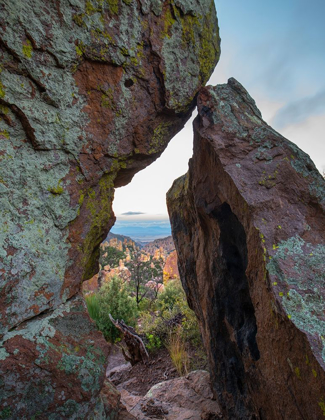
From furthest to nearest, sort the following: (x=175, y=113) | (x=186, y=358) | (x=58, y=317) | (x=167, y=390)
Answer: (x=186, y=358)
(x=167, y=390)
(x=175, y=113)
(x=58, y=317)

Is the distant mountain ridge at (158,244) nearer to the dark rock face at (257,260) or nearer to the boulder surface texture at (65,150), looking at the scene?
the dark rock face at (257,260)

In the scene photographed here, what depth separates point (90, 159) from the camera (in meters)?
2.66

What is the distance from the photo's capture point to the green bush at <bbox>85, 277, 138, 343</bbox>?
27.5 ft

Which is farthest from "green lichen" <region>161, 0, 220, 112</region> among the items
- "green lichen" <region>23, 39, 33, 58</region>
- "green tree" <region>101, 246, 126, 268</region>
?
"green tree" <region>101, 246, 126, 268</region>

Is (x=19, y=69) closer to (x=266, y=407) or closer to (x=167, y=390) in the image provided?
(x=266, y=407)

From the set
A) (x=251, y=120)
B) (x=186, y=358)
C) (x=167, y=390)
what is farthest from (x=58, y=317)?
(x=186, y=358)

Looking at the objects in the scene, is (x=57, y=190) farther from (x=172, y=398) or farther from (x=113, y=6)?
(x=172, y=398)

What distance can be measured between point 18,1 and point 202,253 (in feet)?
11.5

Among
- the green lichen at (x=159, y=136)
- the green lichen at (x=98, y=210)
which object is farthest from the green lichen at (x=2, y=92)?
the green lichen at (x=159, y=136)

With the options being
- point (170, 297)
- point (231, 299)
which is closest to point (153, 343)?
point (170, 297)

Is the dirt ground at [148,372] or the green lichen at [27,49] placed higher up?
the green lichen at [27,49]

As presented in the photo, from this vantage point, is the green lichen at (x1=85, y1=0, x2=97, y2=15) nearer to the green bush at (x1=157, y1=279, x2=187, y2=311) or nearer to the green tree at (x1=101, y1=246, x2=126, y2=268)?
the green bush at (x1=157, y1=279, x2=187, y2=311)

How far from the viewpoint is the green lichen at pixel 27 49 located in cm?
223

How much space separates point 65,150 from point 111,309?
25.5 feet
